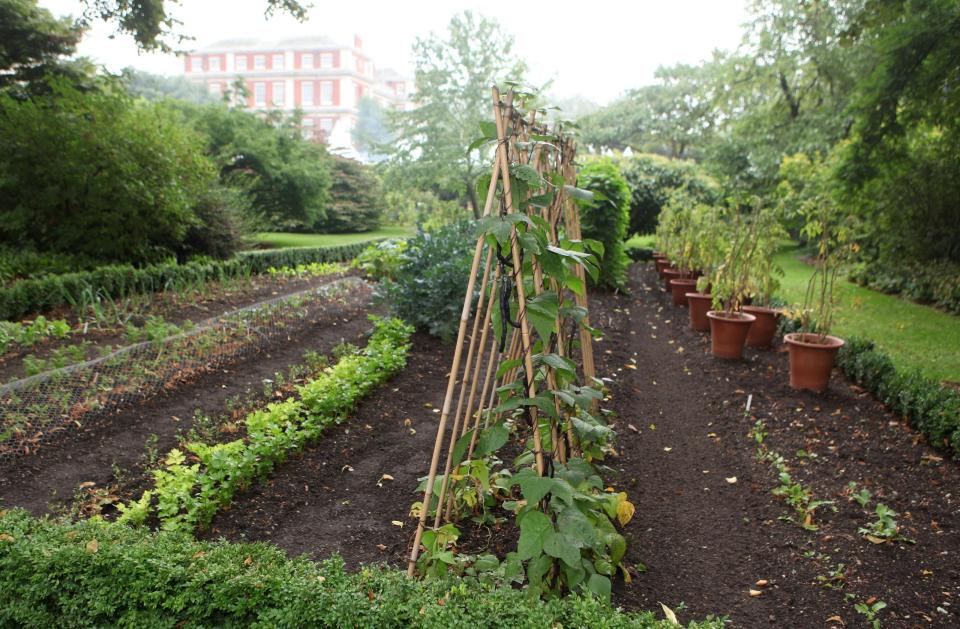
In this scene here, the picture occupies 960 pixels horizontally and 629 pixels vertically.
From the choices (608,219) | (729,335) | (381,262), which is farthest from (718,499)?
(381,262)

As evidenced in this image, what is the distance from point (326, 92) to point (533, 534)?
69459mm

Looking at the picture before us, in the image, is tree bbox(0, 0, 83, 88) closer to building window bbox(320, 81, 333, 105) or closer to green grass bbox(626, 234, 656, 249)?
green grass bbox(626, 234, 656, 249)

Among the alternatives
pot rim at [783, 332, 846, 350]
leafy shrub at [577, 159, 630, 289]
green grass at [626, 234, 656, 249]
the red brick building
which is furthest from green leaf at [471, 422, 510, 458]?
the red brick building

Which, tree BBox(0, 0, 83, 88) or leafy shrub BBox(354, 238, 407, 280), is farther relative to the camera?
tree BBox(0, 0, 83, 88)

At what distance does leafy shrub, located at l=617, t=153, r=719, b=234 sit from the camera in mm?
17620

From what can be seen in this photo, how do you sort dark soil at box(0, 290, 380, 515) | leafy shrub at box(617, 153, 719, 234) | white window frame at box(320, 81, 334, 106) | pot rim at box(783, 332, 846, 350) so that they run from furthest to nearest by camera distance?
white window frame at box(320, 81, 334, 106) → leafy shrub at box(617, 153, 719, 234) → pot rim at box(783, 332, 846, 350) → dark soil at box(0, 290, 380, 515)

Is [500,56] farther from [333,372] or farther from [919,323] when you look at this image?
[333,372]

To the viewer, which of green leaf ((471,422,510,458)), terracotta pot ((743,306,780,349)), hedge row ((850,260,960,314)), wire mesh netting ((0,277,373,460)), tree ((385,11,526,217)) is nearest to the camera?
green leaf ((471,422,510,458))

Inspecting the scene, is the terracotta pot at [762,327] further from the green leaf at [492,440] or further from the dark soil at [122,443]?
the green leaf at [492,440]

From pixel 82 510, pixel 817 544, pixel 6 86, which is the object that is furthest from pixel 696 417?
pixel 6 86

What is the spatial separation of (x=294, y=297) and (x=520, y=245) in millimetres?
6151

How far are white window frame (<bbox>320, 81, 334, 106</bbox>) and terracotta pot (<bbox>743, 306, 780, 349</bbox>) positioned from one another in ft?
214

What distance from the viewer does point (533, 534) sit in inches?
95.7

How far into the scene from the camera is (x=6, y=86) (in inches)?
459
